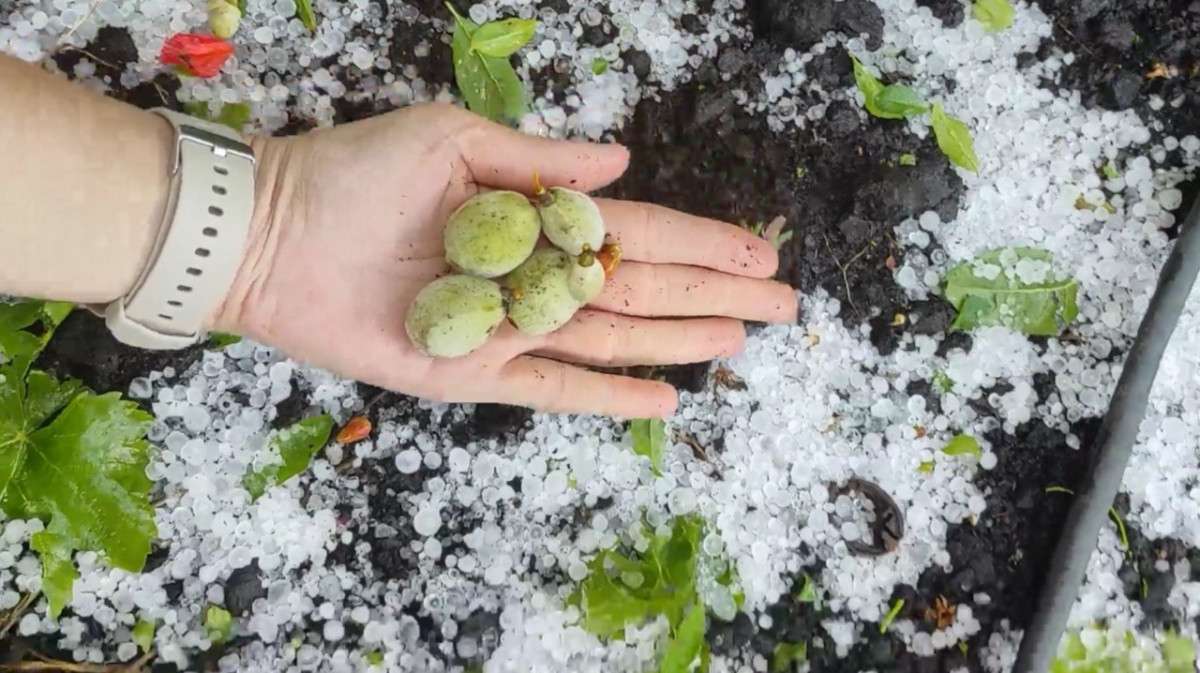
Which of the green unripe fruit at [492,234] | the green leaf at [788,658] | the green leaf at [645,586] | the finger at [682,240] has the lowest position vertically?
the green leaf at [788,658]

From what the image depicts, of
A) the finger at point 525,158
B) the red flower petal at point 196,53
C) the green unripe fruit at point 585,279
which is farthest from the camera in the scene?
the red flower petal at point 196,53

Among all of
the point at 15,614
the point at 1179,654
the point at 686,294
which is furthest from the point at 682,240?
the point at 15,614

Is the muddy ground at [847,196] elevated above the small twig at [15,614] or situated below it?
above

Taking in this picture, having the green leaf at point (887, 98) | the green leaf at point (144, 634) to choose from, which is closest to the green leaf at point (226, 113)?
the green leaf at point (144, 634)

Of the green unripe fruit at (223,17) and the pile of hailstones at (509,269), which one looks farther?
the green unripe fruit at (223,17)

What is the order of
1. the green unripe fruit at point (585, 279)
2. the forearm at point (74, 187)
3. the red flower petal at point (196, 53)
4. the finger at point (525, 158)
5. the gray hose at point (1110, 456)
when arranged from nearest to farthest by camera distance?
the forearm at point (74, 187), the green unripe fruit at point (585, 279), the finger at point (525, 158), the gray hose at point (1110, 456), the red flower petal at point (196, 53)

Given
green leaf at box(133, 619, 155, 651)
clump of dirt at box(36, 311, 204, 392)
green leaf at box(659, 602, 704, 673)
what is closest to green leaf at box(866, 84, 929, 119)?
green leaf at box(659, 602, 704, 673)

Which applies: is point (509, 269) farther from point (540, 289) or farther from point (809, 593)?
point (809, 593)

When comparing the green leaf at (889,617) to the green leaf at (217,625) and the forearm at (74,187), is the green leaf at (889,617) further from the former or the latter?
the forearm at (74,187)
